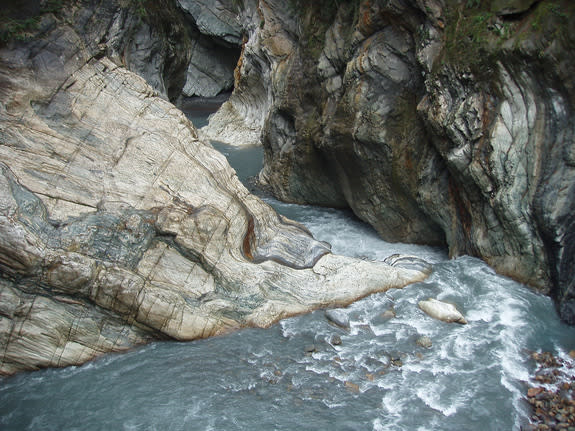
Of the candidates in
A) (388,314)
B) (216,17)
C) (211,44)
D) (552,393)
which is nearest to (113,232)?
(388,314)

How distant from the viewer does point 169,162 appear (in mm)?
9125

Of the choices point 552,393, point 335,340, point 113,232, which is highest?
point 552,393

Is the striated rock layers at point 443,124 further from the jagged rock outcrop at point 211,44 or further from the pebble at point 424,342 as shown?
the jagged rock outcrop at point 211,44

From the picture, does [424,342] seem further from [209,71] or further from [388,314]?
[209,71]

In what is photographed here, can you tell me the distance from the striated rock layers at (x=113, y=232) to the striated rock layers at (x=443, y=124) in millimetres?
2232

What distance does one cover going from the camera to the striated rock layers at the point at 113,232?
286 inches

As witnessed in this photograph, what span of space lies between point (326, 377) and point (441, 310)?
271 centimetres

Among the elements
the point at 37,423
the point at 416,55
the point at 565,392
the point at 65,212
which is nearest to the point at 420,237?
the point at 416,55

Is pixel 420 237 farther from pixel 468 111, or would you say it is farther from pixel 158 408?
pixel 158 408

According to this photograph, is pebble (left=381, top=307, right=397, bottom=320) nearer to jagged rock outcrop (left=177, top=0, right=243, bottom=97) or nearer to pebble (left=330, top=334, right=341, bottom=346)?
pebble (left=330, top=334, right=341, bottom=346)

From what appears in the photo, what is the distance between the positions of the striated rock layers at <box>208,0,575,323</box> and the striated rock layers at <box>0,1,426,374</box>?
223 cm

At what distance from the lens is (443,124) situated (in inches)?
383

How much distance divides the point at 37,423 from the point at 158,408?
1.63 metres

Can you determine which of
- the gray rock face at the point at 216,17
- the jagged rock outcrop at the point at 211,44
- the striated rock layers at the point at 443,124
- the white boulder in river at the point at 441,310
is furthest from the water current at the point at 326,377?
the gray rock face at the point at 216,17
